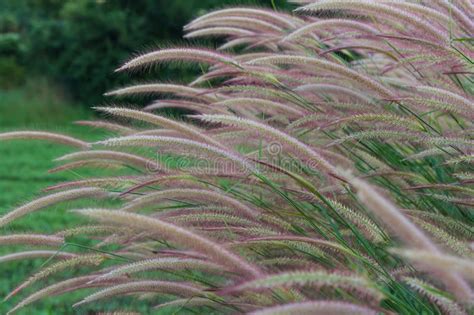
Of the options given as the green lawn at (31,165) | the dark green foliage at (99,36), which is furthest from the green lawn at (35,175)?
the dark green foliage at (99,36)

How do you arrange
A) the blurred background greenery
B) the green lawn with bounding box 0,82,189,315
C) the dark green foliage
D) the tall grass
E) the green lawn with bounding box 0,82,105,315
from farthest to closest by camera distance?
the dark green foliage → the blurred background greenery → the green lawn with bounding box 0,82,105,315 → the green lawn with bounding box 0,82,189,315 → the tall grass

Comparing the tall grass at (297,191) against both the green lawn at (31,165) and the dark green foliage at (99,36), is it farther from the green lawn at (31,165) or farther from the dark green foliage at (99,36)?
the dark green foliage at (99,36)

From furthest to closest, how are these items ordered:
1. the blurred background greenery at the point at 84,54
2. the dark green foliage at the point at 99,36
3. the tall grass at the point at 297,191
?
the dark green foliage at the point at 99,36 < the blurred background greenery at the point at 84,54 < the tall grass at the point at 297,191

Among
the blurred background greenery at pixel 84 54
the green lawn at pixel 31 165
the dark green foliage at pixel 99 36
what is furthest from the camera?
the dark green foliage at pixel 99 36

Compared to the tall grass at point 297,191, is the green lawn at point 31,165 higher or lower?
lower

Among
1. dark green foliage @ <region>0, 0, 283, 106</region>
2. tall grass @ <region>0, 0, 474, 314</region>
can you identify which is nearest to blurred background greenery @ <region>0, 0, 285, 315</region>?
dark green foliage @ <region>0, 0, 283, 106</region>

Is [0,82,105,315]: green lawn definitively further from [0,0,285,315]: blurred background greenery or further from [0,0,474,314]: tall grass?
[0,0,474,314]: tall grass

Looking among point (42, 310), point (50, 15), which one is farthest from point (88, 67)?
point (42, 310)

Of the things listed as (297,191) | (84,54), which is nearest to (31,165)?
(84,54)

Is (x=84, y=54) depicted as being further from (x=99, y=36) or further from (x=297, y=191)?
(x=297, y=191)
